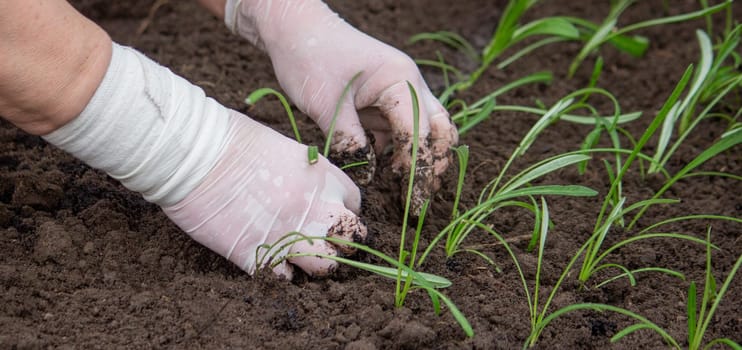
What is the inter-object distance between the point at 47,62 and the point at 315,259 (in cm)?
61

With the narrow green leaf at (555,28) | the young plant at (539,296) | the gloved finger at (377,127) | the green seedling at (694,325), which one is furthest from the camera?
the narrow green leaf at (555,28)

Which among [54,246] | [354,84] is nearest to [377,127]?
[354,84]

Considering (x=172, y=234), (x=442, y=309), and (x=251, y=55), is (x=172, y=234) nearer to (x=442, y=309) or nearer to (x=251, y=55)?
(x=442, y=309)

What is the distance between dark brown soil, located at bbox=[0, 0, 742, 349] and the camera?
4.49 ft

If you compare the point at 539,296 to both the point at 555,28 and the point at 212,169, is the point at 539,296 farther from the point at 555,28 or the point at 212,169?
the point at 555,28

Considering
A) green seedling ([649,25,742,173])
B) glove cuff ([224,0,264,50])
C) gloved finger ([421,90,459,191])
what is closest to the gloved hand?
gloved finger ([421,90,459,191])

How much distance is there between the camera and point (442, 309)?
1448 mm

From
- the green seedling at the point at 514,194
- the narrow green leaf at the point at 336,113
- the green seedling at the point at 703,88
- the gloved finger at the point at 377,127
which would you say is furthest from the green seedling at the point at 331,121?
the green seedling at the point at 703,88

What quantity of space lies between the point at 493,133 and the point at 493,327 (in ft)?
2.79

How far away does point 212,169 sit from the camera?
1.53 metres

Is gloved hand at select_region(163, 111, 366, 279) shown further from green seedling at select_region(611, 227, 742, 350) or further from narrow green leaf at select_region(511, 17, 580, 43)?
narrow green leaf at select_region(511, 17, 580, 43)

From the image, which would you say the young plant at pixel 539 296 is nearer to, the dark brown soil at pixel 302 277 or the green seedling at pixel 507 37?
the dark brown soil at pixel 302 277

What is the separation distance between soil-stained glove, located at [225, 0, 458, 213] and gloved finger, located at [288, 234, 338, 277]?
258 mm

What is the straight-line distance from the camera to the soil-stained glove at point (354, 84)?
170 cm
